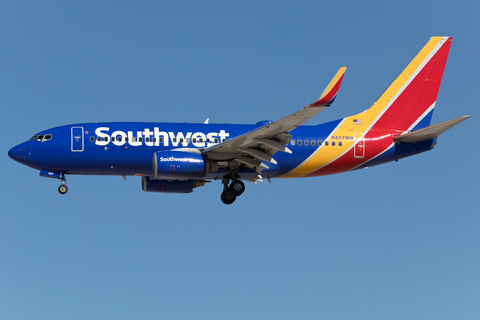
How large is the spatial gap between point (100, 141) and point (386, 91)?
18815mm

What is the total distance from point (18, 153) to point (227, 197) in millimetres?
12590

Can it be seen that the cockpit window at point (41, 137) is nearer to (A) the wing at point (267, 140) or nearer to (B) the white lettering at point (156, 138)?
(B) the white lettering at point (156, 138)

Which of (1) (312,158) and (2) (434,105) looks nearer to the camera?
(1) (312,158)

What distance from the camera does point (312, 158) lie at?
4009 centimetres

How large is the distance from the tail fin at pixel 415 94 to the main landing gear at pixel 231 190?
377 inches

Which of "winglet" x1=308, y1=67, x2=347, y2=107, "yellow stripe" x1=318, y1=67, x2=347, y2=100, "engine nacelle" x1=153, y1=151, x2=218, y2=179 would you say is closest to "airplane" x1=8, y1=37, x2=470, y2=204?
"engine nacelle" x1=153, y1=151, x2=218, y2=179

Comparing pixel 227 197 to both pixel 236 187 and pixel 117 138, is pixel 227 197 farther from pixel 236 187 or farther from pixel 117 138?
pixel 117 138

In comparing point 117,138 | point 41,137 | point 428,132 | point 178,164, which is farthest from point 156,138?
point 428,132

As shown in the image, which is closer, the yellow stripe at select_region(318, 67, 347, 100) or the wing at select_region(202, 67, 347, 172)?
the yellow stripe at select_region(318, 67, 347, 100)

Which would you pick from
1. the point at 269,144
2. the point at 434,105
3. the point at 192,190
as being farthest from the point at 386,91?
the point at 192,190

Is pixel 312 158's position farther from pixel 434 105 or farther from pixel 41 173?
pixel 41 173

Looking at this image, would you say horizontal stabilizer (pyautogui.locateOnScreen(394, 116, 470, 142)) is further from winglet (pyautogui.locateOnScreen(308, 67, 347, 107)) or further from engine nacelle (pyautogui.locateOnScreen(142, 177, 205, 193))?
engine nacelle (pyautogui.locateOnScreen(142, 177, 205, 193))

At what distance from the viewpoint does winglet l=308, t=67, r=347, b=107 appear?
99.5 ft

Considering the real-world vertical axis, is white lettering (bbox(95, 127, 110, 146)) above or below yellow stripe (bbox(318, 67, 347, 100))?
above
